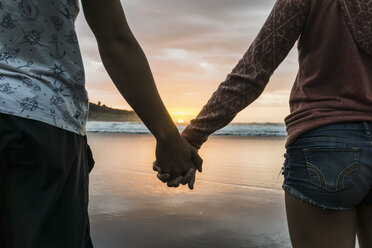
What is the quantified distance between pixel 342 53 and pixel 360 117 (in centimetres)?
24

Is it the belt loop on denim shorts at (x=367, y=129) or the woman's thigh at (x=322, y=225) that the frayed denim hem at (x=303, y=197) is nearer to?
the woman's thigh at (x=322, y=225)

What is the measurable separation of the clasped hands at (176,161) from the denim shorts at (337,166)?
1.81 feet

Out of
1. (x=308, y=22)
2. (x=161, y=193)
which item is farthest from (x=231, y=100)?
(x=161, y=193)

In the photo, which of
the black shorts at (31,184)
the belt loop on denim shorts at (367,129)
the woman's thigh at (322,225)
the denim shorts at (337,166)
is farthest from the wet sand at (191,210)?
the black shorts at (31,184)

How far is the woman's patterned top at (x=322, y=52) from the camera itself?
1512mm

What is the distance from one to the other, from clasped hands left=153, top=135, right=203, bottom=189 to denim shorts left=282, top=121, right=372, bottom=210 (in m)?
0.55

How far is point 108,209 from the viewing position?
184 inches

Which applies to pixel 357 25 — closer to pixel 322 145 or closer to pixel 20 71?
pixel 322 145

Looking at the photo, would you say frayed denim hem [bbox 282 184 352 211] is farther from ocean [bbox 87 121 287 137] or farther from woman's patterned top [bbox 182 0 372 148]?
ocean [bbox 87 121 287 137]

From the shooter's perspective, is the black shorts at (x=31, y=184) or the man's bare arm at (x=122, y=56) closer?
the black shorts at (x=31, y=184)

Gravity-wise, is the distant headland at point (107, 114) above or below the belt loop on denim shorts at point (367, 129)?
below

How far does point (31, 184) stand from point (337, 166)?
3.26 ft

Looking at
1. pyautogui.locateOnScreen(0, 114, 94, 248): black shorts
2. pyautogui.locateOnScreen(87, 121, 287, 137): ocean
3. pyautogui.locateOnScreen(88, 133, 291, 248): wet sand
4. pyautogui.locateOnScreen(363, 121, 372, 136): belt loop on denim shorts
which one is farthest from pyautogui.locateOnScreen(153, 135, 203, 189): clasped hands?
pyautogui.locateOnScreen(87, 121, 287, 137): ocean

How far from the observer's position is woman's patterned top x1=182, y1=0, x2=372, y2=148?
151 cm
